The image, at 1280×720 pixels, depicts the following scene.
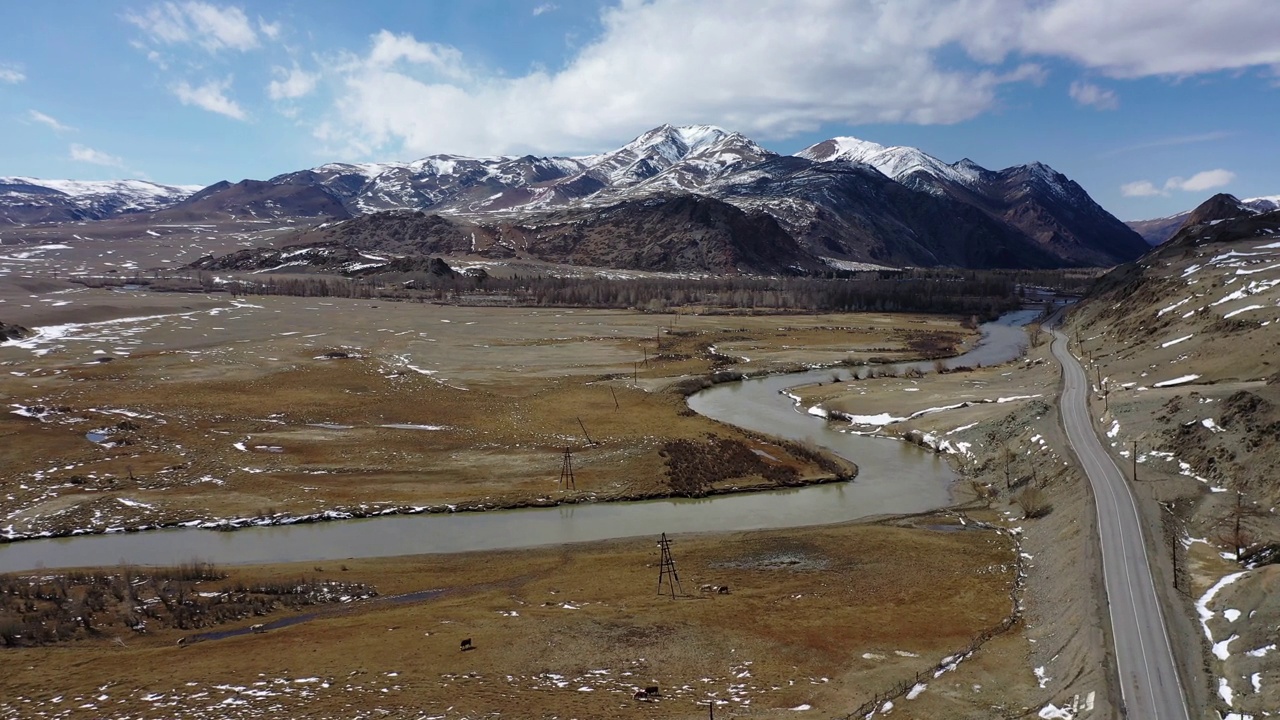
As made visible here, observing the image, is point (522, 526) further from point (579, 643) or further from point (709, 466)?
point (579, 643)

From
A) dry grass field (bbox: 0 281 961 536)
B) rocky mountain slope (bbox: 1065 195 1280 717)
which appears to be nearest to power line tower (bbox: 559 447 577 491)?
dry grass field (bbox: 0 281 961 536)

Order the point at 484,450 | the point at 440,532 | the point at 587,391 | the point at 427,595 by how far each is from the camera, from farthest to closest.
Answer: the point at 587,391 < the point at 484,450 < the point at 440,532 < the point at 427,595

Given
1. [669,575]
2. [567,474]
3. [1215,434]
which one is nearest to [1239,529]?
[1215,434]

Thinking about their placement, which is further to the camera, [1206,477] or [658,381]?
[658,381]

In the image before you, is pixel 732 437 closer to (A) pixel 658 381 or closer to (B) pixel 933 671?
(A) pixel 658 381

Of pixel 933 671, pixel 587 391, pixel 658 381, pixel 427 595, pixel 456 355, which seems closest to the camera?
pixel 933 671

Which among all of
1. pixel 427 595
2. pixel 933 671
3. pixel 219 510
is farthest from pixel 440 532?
pixel 933 671

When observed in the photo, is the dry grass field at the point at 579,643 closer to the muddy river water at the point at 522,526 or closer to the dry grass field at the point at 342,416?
the muddy river water at the point at 522,526

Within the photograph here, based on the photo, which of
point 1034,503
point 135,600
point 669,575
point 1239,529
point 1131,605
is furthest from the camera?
point 1034,503

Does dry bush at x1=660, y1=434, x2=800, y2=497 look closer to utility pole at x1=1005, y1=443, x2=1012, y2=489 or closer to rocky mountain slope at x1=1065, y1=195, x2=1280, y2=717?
utility pole at x1=1005, y1=443, x2=1012, y2=489
